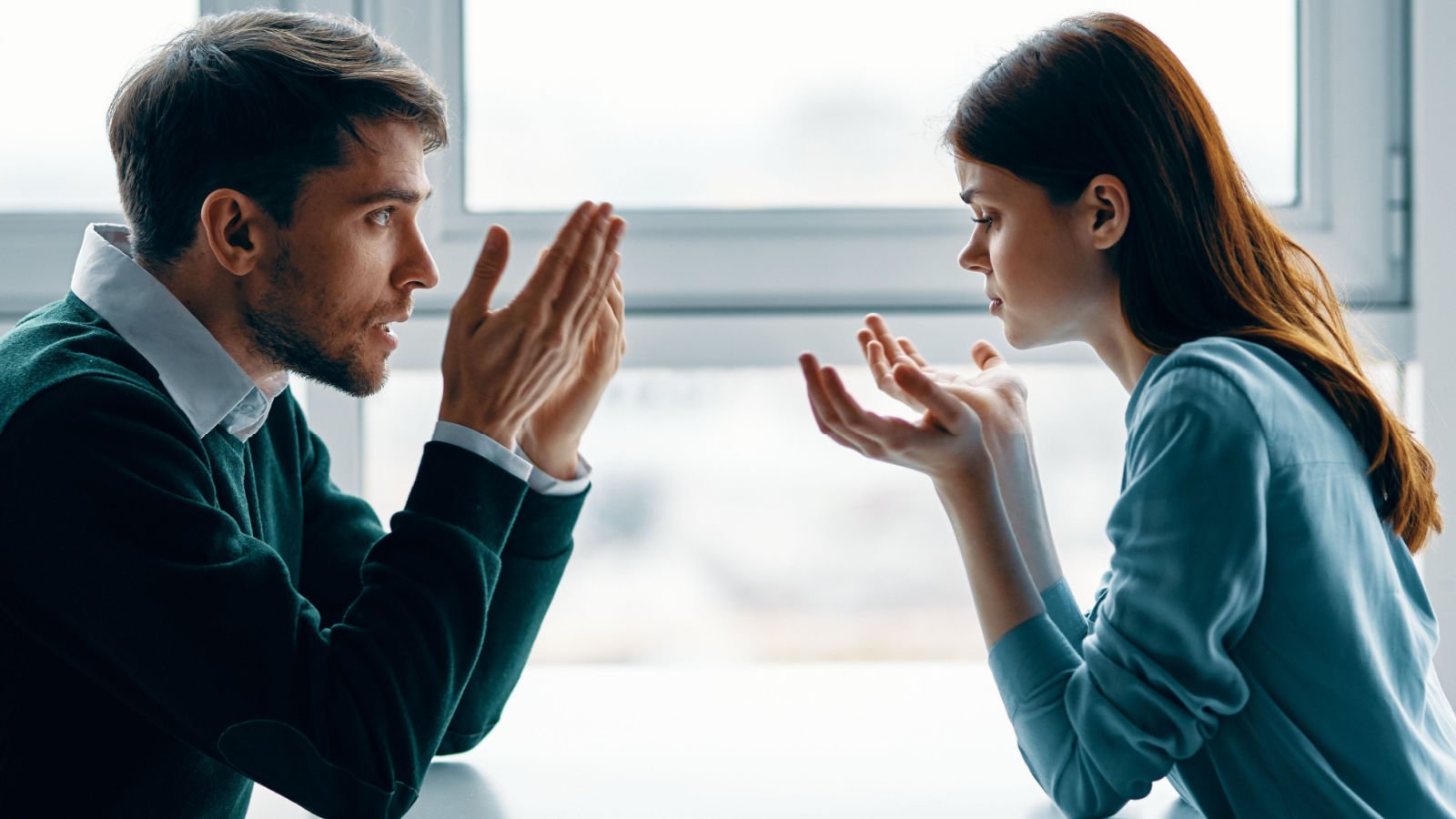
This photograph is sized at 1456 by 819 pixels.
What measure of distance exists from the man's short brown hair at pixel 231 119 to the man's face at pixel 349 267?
0.05ft

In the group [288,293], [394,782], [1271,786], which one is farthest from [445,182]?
[1271,786]

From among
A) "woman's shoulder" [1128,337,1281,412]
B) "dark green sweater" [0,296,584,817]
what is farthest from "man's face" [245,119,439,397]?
"woman's shoulder" [1128,337,1281,412]

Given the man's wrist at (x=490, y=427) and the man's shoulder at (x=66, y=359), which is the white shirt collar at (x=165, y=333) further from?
the man's wrist at (x=490, y=427)

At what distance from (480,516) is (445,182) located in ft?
2.49

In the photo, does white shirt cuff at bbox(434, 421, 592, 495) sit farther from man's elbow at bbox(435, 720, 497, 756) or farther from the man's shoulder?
man's elbow at bbox(435, 720, 497, 756)

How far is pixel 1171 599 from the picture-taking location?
0.77 metres

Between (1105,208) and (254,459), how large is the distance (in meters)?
0.71

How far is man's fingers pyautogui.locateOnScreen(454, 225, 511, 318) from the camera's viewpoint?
868 mm

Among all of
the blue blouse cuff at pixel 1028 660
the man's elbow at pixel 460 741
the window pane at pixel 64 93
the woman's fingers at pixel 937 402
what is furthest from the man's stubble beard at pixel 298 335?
the window pane at pixel 64 93

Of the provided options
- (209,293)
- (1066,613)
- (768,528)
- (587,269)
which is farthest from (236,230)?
(768,528)

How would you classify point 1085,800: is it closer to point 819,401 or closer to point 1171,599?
point 1171,599

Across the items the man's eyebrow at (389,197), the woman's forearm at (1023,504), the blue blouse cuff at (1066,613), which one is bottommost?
the blue blouse cuff at (1066,613)

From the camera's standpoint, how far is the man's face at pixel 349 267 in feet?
2.91

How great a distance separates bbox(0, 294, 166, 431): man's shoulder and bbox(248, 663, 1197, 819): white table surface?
38 cm
